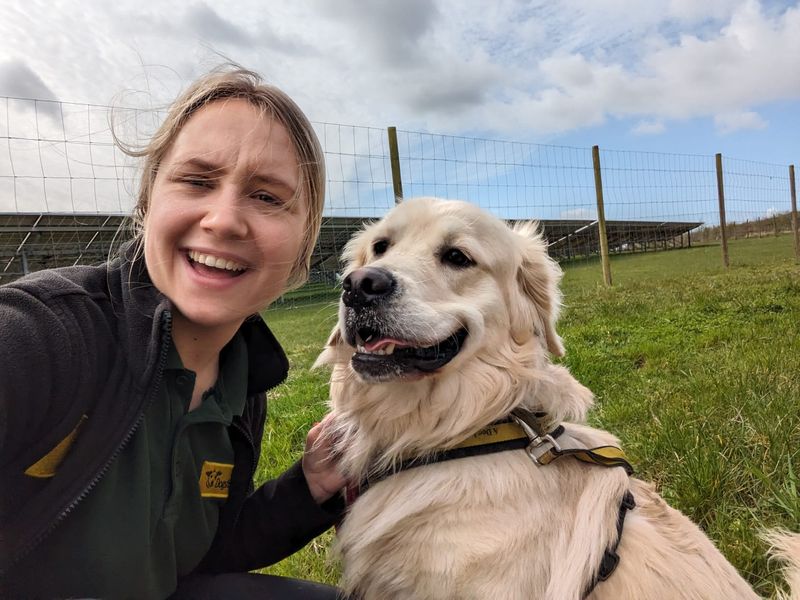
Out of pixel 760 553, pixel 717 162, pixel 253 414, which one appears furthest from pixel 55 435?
pixel 717 162

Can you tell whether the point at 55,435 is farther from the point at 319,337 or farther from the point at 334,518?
the point at 319,337

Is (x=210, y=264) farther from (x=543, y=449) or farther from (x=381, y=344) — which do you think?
(x=543, y=449)

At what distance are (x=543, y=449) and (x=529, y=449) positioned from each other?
0.05 meters

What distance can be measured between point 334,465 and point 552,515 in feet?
2.90

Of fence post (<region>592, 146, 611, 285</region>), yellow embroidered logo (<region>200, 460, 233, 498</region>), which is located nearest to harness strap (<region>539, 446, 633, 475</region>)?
yellow embroidered logo (<region>200, 460, 233, 498</region>)

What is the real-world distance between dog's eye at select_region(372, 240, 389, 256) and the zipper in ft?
4.07

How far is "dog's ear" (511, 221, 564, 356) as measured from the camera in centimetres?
231

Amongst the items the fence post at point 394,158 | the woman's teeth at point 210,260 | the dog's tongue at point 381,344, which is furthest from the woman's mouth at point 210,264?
the fence post at point 394,158

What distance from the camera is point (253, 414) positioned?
2.03 metres

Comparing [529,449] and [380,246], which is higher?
[380,246]

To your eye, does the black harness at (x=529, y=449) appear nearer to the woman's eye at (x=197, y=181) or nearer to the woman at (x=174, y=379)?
the woman at (x=174, y=379)

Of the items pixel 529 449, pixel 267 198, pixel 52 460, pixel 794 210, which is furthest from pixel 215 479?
pixel 794 210

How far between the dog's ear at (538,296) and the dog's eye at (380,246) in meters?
0.63

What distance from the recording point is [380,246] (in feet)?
8.33
